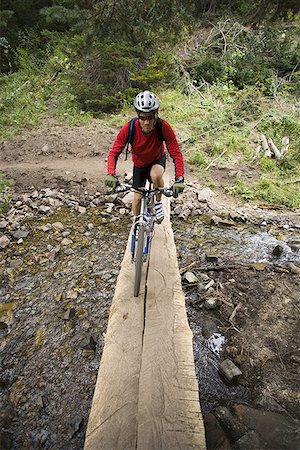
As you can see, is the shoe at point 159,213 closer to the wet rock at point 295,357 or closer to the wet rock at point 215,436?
the wet rock at point 295,357

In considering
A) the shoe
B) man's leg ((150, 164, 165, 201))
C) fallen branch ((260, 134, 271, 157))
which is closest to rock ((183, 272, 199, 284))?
the shoe

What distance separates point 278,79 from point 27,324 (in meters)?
14.2

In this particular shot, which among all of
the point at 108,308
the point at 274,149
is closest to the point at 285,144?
the point at 274,149

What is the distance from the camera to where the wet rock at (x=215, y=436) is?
2.69m

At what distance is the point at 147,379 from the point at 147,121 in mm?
3105

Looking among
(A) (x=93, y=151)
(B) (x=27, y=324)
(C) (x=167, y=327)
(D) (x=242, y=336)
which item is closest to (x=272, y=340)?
(D) (x=242, y=336)

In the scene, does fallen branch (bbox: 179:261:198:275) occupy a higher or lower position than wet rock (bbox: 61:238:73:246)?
lower

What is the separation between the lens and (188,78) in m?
13.0

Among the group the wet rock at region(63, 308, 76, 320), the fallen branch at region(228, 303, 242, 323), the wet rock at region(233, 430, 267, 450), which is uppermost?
the wet rock at region(63, 308, 76, 320)

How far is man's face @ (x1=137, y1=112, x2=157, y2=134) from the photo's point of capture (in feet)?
12.4

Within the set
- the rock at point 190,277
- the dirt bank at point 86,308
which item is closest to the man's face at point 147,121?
the rock at point 190,277

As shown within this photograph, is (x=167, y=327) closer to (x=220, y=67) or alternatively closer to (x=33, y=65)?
(x=220, y=67)

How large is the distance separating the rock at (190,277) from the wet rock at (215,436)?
2123 mm

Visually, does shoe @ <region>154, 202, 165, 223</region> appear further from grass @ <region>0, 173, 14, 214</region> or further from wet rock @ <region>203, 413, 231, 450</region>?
grass @ <region>0, 173, 14, 214</region>
